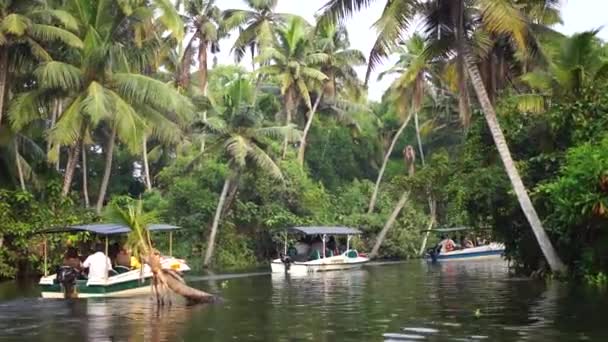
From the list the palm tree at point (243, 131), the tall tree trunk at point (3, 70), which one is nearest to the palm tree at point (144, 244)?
the tall tree trunk at point (3, 70)

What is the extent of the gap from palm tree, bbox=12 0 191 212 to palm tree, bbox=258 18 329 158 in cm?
1312

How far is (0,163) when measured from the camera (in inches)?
1328

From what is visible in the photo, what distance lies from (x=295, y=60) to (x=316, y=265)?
14753 mm

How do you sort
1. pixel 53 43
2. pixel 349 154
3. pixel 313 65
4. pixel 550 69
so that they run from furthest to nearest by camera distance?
1. pixel 349 154
2. pixel 313 65
3. pixel 53 43
4. pixel 550 69

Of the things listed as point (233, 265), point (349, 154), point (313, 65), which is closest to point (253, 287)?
point (233, 265)

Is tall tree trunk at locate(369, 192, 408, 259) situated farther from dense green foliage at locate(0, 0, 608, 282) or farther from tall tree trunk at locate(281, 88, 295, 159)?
tall tree trunk at locate(281, 88, 295, 159)

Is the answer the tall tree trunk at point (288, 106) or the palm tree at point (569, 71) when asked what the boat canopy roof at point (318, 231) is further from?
the palm tree at point (569, 71)

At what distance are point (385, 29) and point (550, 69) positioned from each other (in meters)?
5.92

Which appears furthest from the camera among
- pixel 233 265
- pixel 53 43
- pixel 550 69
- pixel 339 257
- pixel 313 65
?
pixel 313 65

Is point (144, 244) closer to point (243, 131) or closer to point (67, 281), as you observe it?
point (67, 281)

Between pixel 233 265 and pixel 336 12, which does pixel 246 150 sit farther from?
pixel 336 12

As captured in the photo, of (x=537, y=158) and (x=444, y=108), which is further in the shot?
(x=444, y=108)

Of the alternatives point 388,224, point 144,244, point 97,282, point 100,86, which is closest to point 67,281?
point 97,282

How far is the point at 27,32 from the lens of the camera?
2948cm
